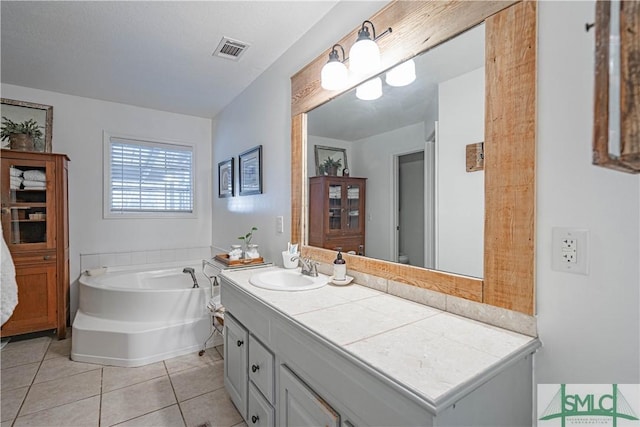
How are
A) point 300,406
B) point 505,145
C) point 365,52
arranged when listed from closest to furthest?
point 505,145 < point 300,406 < point 365,52

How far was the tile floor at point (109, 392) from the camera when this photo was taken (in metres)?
1.80

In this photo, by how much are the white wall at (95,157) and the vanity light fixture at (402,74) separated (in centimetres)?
309

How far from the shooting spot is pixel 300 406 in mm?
1132

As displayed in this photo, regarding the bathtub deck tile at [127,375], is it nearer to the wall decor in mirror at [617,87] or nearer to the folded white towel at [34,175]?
the folded white towel at [34,175]

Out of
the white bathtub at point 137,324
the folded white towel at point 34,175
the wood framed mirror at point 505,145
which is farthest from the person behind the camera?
the folded white towel at point 34,175

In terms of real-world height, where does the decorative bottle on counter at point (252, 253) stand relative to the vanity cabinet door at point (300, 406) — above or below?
above

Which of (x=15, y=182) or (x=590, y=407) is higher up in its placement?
(x=15, y=182)

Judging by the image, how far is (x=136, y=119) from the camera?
354 cm

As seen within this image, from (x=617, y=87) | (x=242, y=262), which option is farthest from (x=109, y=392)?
(x=617, y=87)

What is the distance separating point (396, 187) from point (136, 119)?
332 cm

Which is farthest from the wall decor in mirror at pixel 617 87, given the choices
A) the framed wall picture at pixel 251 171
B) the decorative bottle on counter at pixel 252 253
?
the framed wall picture at pixel 251 171

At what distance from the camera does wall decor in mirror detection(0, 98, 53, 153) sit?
2795mm

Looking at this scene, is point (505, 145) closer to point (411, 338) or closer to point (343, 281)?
point (411, 338)

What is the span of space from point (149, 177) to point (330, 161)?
8.97ft
